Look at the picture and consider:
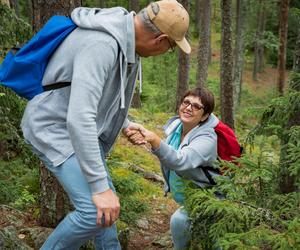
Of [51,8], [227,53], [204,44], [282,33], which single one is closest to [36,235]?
[51,8]

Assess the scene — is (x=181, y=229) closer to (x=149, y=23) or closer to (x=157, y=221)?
(x=149, y=23)

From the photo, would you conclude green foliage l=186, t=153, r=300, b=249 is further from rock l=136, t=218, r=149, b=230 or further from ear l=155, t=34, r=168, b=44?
rock l=136, t=218, r=149, b=230

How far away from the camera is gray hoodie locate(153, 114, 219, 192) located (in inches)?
136

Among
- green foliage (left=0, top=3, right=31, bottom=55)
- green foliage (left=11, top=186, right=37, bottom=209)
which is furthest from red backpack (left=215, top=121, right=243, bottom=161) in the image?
green foliage (left=0, top=3, right=31, bottom=55)

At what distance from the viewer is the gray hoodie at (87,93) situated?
2.54 metres

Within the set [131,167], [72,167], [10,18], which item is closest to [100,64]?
[72,167]

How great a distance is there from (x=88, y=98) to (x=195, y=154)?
142 centimetres

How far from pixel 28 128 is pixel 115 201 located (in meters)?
0.76

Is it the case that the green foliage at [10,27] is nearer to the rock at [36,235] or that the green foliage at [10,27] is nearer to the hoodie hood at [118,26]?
the rock at [36,235]

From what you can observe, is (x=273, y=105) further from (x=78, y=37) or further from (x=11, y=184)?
(x=11, y=184)

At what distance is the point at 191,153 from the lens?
144 inches

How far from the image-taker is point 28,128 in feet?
9.62

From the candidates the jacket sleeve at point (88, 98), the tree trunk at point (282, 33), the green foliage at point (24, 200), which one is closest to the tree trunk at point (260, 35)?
the tree trunk at point (282, 33)

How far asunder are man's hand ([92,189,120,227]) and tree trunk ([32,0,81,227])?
184 cm
